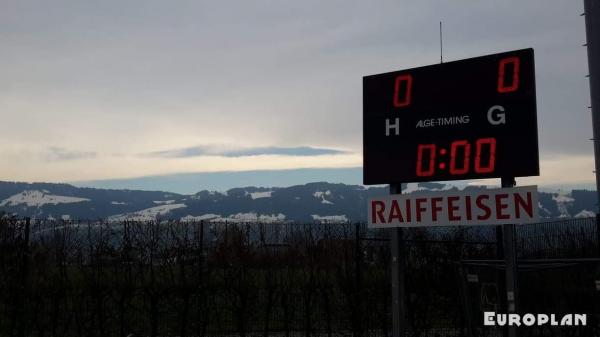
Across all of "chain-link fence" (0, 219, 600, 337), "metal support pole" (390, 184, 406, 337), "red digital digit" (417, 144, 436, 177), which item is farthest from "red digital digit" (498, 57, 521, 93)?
"chain-link fence" (0, 219, 600, 337)

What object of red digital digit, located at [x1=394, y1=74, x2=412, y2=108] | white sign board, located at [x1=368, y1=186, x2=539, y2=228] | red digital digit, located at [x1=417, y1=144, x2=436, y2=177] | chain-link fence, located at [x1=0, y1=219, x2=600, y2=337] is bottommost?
chain-link fence, located at [x1=0, y1=219, x2=600, y2=337]

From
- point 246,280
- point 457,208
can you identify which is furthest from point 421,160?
point 246,280

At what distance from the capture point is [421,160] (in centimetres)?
1045

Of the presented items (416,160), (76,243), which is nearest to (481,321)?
(416,160)

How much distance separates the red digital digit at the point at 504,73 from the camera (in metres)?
9.84

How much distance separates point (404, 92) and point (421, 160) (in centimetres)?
A: 126

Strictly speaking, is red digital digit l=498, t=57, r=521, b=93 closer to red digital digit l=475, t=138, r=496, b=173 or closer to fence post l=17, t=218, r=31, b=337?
red digital digit l=475, t=138, r=496, b=173

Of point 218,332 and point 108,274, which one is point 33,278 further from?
point 218,332

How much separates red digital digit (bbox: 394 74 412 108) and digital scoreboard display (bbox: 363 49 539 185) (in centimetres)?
2

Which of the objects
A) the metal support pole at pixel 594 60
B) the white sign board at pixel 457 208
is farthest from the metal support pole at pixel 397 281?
the metal support pole at pixel 594 60

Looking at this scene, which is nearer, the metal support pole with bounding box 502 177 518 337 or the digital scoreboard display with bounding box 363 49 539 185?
the digital scoreboard display with bounding box 363 49 539 185

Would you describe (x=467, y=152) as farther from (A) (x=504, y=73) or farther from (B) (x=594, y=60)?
(B) (x=594, y=60)

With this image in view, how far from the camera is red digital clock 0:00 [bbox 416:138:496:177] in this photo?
980cm

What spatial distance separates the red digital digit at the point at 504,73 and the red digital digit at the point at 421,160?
4.57ft
